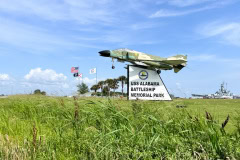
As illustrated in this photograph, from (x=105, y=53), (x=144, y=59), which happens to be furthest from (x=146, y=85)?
(x=105, y=53)

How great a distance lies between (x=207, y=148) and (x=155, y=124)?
4.22 ft

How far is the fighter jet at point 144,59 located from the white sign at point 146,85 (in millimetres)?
678

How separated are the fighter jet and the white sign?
68cm

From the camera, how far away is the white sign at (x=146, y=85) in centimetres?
2383

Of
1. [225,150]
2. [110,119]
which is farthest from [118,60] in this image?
[225,150]

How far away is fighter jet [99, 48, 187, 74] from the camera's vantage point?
2395cm

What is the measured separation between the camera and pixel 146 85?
951 inches

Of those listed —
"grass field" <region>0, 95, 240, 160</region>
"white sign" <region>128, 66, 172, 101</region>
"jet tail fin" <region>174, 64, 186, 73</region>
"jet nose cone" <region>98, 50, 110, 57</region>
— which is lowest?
"grass field" <region>0, 95, 240, 160</region>

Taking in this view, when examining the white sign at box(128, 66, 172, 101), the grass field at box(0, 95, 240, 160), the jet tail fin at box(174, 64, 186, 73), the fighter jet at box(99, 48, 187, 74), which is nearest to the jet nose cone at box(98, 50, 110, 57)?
the fighter jet at box(99, 48, 187, 74)

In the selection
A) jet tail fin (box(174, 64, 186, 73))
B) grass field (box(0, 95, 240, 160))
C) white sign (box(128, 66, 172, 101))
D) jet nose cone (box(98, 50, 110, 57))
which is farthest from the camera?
jet tail fin (box(174, 64, 186, 73))

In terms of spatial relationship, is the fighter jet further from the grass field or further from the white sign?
the grass field

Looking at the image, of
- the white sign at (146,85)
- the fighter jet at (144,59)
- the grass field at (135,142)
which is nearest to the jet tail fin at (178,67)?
the fighter jet at (144,59)

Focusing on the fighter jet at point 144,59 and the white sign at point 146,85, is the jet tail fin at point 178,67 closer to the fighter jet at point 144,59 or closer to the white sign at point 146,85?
the fighter jet at point 144,59

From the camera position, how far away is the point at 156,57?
83.6 ft
